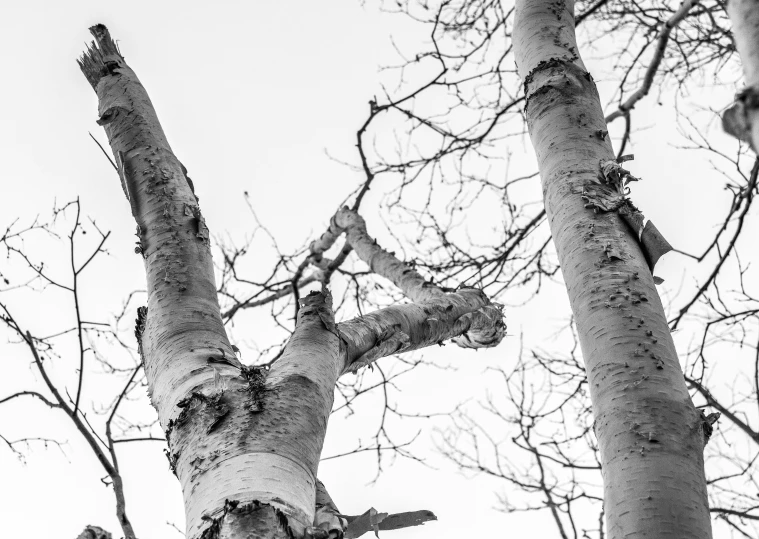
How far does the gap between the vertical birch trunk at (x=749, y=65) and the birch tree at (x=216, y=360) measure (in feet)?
2.89

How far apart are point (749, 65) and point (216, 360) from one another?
1231mm

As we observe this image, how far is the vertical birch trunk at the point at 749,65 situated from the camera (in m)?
0.60

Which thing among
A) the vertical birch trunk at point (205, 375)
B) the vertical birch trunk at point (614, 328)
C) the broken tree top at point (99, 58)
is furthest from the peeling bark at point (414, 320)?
the broken tree top at point (99, 58)

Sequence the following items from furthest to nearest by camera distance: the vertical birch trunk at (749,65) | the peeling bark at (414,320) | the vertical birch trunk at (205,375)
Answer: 1. the peeling bark at (414,320)
2. the vertical birch trunk at (205,375)
3. the vertical birch trunk at (749,65)

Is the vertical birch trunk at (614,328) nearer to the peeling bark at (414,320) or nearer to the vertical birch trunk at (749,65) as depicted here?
the peeling bark at (414,320)

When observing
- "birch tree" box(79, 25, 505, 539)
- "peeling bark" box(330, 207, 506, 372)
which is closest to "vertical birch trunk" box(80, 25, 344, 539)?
"birch tree" box(79, 25, 505, 539)

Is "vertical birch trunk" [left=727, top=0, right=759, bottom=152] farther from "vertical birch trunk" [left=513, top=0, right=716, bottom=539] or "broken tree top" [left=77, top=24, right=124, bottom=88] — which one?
"broken tree top" [left=77, top=24, right=124, bottom=88]

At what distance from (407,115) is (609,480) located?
294 cm

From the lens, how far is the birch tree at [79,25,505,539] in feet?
3.73

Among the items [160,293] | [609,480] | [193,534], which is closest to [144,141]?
[160,293]

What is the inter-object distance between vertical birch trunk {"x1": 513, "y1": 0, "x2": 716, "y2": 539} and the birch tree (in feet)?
1.76

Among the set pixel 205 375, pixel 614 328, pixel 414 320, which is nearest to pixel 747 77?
pixel 614 328

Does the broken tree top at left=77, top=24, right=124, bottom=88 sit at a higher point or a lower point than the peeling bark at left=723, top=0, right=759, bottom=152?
higher

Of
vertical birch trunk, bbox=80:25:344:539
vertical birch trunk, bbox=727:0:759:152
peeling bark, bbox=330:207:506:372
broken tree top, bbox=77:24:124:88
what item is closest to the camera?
vertical birch trunk, bbox=727:0:759:152
